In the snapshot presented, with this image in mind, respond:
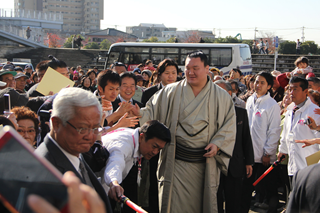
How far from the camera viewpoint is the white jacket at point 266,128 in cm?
432

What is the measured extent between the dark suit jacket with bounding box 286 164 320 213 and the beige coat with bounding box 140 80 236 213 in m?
1.49

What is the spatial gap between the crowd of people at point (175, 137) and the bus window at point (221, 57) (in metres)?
13.7

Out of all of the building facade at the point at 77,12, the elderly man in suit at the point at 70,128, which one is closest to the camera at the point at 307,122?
the elderly man in suit at the point at 70,128

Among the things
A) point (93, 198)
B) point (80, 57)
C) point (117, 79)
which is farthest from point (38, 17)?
point (93, 198)

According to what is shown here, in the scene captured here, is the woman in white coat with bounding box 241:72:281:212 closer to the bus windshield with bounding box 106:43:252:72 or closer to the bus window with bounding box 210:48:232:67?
the bus windshield with bounding box 106:43:252:72

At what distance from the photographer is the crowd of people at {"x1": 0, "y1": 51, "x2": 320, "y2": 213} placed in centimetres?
157

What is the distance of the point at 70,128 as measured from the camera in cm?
154

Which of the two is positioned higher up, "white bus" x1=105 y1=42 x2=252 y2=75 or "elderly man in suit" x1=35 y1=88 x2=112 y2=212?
"white bus" x1=105 y1=42 x2=252 y2=75

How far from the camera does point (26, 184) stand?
0.85 meters

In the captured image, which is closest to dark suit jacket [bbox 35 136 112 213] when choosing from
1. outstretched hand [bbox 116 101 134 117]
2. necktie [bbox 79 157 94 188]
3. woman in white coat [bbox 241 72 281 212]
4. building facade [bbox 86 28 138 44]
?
necktie [bbox 79 157 94 188]

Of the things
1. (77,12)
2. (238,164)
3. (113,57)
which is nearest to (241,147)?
(238,164)

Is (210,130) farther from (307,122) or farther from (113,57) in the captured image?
(113,57)

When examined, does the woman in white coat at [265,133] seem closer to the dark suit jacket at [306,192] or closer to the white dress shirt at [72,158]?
the dark suit jacket at [306,192]

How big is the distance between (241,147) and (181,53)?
49.1 ft
